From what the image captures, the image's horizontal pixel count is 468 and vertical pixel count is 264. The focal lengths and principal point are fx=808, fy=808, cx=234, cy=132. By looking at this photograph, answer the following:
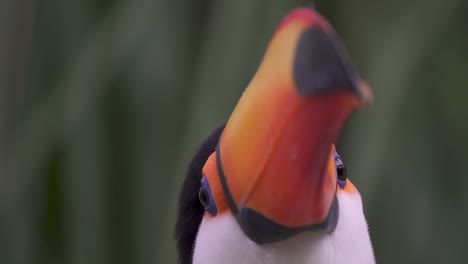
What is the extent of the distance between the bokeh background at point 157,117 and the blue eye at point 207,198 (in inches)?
38.1

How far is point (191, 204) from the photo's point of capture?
1453mm

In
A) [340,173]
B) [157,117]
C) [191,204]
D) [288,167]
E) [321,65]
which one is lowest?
[157,117]

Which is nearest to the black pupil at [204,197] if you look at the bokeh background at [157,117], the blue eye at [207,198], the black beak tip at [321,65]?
the blue eye at [207,198]

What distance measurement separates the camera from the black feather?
1428 millimetres

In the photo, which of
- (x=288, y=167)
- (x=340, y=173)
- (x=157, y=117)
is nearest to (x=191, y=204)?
(x=340, y=173)

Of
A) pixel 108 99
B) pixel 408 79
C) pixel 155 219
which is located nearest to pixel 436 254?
pixel 408 79

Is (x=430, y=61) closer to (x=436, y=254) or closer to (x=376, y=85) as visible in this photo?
(x=376, y=85)

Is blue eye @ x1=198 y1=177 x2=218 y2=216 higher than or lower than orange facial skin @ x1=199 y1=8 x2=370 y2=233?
lower

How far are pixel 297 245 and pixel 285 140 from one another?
0.23 m

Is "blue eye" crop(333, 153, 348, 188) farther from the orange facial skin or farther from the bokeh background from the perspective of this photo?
the bokeh background

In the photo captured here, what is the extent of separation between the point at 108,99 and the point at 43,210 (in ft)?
1.29

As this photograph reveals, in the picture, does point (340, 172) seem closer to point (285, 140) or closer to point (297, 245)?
point (297, 245)

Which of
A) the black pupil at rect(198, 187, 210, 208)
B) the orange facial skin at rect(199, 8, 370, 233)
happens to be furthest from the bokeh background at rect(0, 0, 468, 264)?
the orange facial skin at rect(199, 8, 370, 233)

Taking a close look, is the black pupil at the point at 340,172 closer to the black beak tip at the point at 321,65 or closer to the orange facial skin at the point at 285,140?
the orange facial skin at the point at 285,140
